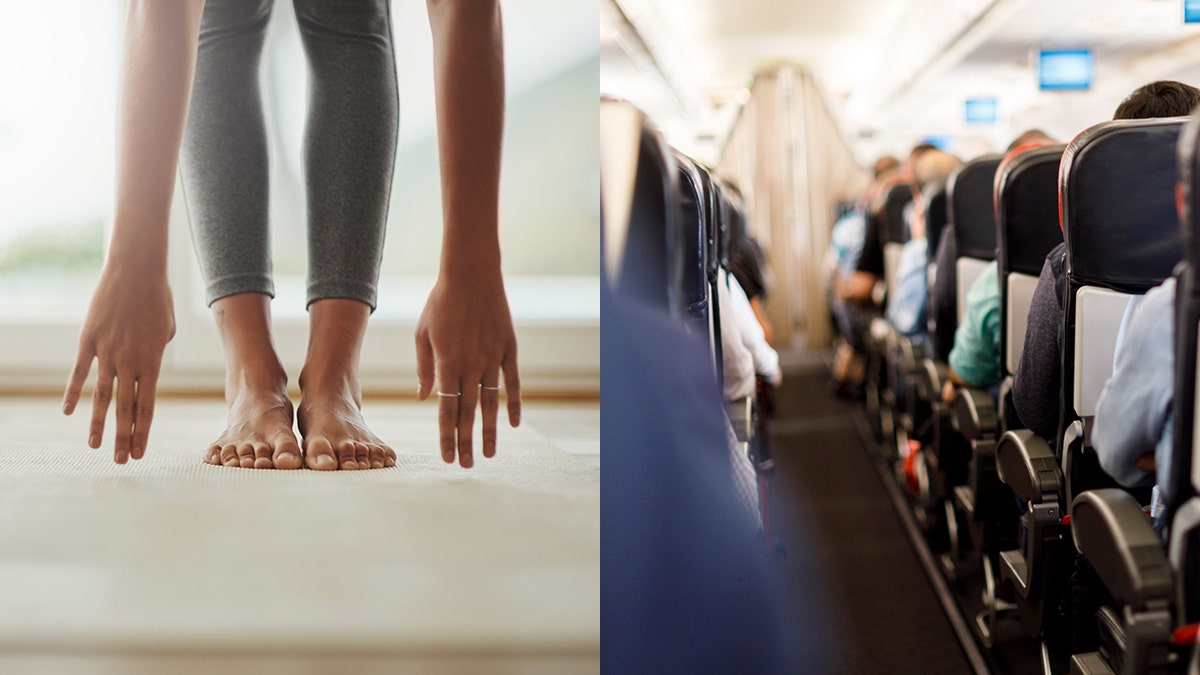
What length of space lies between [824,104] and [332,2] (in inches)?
411

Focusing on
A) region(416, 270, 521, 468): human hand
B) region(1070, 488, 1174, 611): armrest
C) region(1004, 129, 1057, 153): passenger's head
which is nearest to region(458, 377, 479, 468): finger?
region(416, 270, 521, 468): human hand

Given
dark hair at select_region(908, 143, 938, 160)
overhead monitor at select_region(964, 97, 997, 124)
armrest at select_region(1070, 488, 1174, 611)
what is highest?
overhead monitor at select_region(964, 97, 997, 124)

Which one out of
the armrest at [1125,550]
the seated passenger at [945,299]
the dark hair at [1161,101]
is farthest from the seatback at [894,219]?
the armrest at [1125,550]

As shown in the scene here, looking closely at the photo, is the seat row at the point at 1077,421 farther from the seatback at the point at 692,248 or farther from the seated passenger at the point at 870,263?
the seated passenger at the point at 870,263

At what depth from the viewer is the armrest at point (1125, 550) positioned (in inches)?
56.4

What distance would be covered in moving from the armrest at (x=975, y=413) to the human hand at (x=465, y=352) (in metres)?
1.60

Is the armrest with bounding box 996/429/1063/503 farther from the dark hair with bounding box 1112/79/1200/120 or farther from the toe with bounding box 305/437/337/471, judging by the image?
the toe with bounding box 305/437/337/471

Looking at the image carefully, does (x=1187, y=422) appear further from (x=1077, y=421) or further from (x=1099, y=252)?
(x=1077, y=421)

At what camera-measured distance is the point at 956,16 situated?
8.98m

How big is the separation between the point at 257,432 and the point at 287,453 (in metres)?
0.06

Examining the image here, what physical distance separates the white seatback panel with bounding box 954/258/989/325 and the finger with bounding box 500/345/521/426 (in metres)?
2.05

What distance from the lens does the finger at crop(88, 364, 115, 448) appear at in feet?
5.51

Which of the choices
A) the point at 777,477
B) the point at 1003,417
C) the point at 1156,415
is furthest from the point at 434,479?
the point at 777,477

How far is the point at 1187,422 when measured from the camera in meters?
1.34
